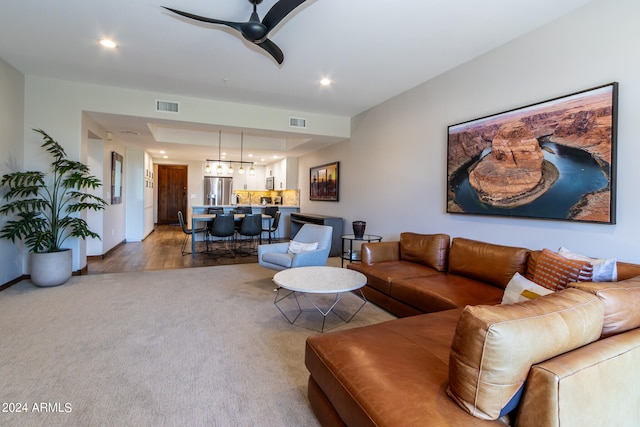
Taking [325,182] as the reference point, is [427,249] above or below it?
below

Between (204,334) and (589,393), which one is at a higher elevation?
(589,393)

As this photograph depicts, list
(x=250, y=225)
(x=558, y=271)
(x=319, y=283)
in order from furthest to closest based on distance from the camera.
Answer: (x=250, y=225) → (x=319, y=283) → (x=558, y=271)

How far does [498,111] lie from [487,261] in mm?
1601

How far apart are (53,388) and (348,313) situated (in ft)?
7.94

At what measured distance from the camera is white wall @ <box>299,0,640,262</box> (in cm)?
233

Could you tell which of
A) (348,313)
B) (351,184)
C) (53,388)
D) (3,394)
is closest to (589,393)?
(348,313)

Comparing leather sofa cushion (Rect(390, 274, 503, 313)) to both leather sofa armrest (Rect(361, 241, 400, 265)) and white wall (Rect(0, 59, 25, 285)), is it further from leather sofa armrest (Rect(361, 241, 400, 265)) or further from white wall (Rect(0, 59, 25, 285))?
white wall (Rect(0, 59, 25, 285))

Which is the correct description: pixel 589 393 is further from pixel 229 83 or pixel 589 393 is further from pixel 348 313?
pixel 229 83

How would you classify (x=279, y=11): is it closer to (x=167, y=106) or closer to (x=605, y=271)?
(x=605, y=271)

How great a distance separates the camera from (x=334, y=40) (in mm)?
3146

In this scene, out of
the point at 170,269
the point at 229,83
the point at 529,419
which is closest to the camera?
the point at 529,419

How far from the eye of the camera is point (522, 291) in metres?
2.01

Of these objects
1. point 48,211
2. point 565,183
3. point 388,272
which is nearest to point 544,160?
point 565,183

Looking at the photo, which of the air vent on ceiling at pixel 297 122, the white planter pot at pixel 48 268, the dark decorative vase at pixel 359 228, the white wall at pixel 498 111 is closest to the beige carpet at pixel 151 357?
the white planter pot at pixel 48 268
